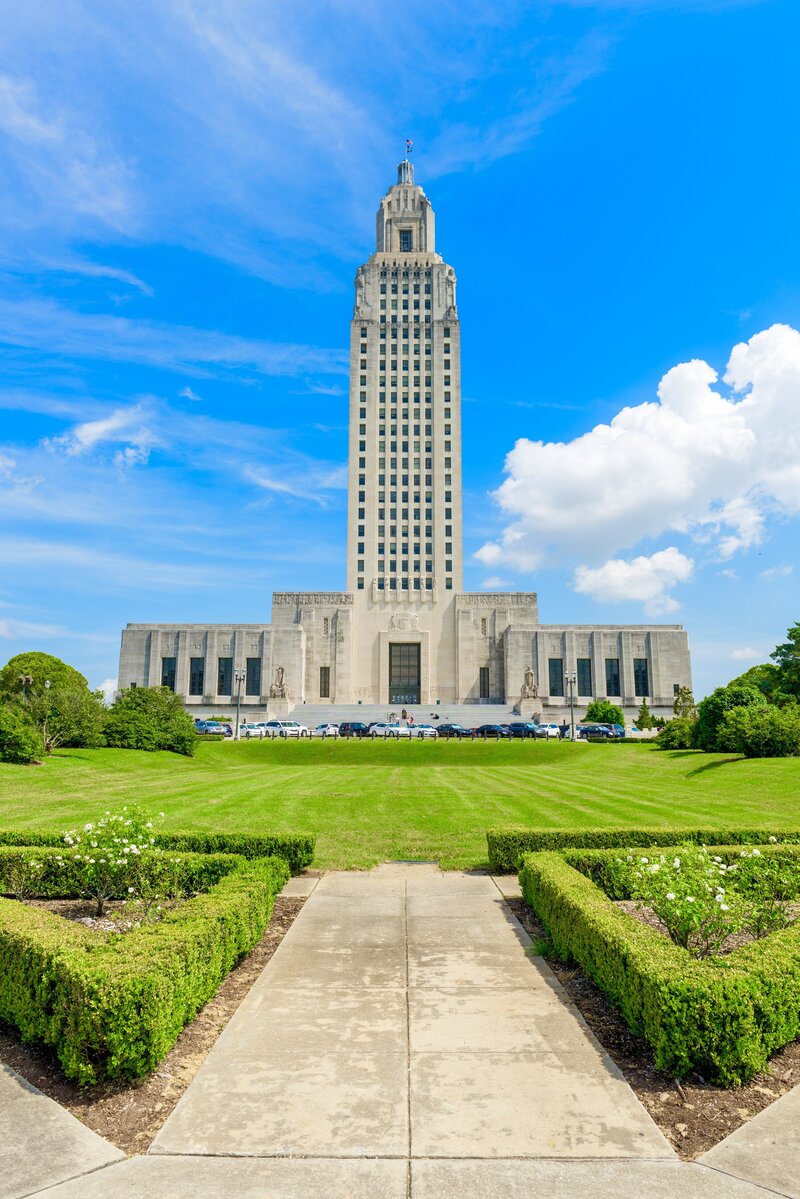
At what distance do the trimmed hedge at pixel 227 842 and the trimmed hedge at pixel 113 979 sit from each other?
13.8 ft

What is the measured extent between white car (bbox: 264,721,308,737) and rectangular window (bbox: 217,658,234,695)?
20.5 metres

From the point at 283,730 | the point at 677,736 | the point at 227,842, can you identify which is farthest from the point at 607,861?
the point at 283,730

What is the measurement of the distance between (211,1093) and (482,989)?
3161mm

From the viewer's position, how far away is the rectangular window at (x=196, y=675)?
89.9m

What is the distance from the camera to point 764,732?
1282 inches

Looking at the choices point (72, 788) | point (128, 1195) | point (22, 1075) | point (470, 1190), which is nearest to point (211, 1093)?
point (128, 1195)

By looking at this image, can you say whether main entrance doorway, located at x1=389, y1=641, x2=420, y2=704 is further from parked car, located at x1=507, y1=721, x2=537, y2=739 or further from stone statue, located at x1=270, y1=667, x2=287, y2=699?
parked car, located at x1=507, y1=721, x2=537, y2=739

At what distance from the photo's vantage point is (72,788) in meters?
25.2

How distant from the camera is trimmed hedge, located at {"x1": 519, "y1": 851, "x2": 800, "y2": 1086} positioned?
6.20 metres

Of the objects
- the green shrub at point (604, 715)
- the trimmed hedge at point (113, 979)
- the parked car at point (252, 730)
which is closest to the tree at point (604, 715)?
the green shrub at point (604, 715)

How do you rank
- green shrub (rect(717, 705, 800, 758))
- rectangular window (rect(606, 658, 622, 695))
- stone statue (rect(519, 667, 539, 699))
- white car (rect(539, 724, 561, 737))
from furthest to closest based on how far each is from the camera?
rectangular window (rect(606, 658, 622, 695)) → stone statue (rect(519, 667, 539, 699)) → white car (rect(539, 724, 561, 737)) → green shrub (rect(717, 705, 800, 758))

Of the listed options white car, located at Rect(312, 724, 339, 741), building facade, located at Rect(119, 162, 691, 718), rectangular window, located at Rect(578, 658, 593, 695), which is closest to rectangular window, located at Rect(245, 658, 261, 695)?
building facade, located at Rect(119, 162, 691, 718)

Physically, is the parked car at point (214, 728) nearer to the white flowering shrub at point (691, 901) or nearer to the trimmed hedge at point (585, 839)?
the trimmed hedge at point (585, 839)

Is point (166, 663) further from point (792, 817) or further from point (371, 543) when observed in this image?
point (792, 817)
